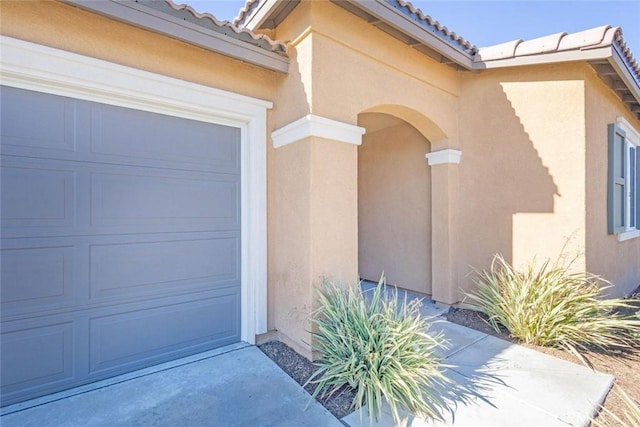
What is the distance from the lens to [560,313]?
169 inches

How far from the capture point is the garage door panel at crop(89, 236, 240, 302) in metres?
3.51

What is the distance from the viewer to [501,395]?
3.25 meters

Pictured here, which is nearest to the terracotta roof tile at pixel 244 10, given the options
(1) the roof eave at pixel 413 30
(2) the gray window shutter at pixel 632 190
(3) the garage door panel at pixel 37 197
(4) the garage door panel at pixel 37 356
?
(1) the roof eave at pixel 413 30

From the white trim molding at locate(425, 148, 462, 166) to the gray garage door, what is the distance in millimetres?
3738

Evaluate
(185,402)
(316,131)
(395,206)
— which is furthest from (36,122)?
(395,206)

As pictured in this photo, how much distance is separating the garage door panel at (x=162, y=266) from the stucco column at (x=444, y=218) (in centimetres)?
380

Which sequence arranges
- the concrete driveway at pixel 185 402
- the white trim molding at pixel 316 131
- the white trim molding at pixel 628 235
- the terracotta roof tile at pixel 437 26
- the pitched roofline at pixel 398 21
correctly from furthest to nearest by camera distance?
1. the white trim molding at pixel 628 235
2. the terracotta roof tile at pixel 437 26
3. the pitched roofline at pixel 398 21
4. the white trim molding at pixel 316 131
5. the concrete driveway at pixel 185 402

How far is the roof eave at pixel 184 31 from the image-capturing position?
3.06 metres

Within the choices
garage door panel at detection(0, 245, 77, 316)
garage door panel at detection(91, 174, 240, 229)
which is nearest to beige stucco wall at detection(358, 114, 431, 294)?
garage door panel at detection(91, 174, 240, 229)

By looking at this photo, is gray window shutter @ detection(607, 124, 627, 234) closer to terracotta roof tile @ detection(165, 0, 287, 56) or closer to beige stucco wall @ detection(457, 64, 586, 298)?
beige stucco wall @ detection(457, 64, 586, 298)

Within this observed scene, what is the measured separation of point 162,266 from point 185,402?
1587 millimetres

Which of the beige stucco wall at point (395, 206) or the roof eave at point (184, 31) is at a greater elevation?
the roof eave at point (184, 31)

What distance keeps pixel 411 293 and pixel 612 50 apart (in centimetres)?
523

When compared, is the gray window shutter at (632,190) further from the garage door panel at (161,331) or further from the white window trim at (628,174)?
the garage door panel at (161,331)
